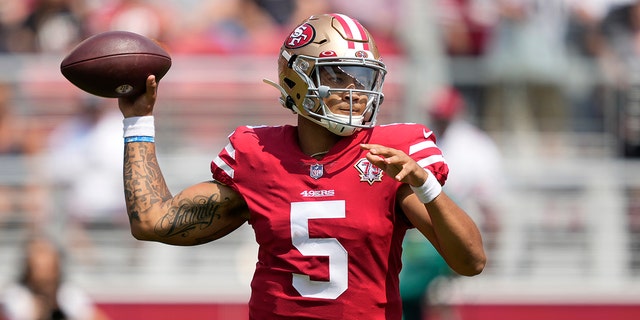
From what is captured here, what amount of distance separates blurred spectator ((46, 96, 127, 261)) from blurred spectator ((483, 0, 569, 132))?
2.76 m

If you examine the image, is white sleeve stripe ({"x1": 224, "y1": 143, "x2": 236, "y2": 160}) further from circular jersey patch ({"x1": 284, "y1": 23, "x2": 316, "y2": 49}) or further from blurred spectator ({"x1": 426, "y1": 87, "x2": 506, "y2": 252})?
blurred spectator ({"x1": 426, "y1": 87, "x2": 506, "y2": 252})

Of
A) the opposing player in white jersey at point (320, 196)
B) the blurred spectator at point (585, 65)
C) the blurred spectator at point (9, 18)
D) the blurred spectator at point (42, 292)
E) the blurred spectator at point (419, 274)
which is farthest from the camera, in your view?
the blurred spectator at point (9, 18)

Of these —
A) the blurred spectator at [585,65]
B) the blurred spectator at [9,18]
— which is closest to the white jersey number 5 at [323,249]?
the blurred spectator at [585,65]

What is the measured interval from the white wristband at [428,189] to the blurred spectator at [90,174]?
16.6 feet

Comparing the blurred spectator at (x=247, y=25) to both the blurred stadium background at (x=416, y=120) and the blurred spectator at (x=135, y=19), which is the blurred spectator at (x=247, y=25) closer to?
the blurred stadium background at (x=416, y=120)

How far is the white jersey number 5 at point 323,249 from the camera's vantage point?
3752 millimetres

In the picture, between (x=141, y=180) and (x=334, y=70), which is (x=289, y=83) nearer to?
(x=334, y=70)

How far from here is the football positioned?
3957 millimetres

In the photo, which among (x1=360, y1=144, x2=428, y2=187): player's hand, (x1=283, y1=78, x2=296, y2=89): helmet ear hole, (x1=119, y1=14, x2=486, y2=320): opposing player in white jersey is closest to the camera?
(x1=360, y1=144, x2=428, y2=187): player's hand

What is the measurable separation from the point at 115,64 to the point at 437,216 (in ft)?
3.87

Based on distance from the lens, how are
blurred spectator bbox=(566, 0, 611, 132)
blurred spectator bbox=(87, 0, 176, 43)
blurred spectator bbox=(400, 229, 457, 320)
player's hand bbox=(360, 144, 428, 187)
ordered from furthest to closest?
blurred spectator bbox=(87, 0, 176, 43), blurred spectator bbox=(566, 0, 611, 132), blurred spectator bbox=(400, 229, 457, 320), player's hand bbox=(360, 144, 428, 187)

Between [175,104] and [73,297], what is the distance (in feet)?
6.01

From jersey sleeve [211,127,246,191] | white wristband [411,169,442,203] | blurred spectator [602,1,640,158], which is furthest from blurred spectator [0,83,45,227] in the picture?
white wristband [411,169,442,203]

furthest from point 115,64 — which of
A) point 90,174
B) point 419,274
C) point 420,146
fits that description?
point 90,174
